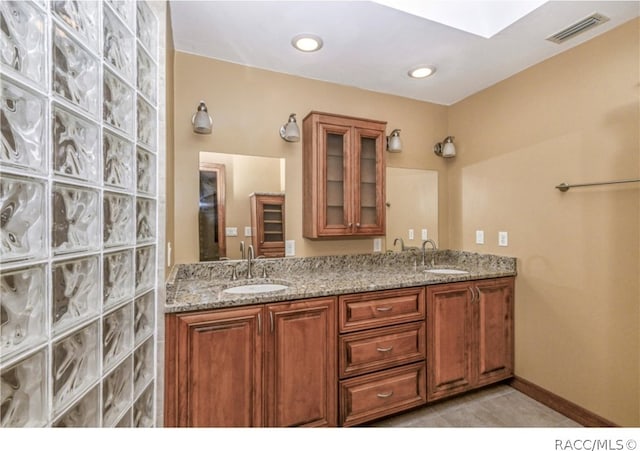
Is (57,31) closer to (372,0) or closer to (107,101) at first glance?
(107,101)

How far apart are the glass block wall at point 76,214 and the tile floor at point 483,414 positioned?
1.53 meters

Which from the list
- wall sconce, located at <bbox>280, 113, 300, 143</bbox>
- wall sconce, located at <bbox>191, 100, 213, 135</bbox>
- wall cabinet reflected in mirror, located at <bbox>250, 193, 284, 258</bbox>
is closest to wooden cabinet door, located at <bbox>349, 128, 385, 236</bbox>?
wall sconce, located at <bbox>280, 113, 300, 143</bbox>

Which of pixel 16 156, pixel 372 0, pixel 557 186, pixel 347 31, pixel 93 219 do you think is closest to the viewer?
pixel 16 156

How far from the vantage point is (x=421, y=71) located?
2.30 meters

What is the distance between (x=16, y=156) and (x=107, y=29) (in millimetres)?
575

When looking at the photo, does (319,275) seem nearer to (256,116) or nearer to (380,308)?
(380,308)

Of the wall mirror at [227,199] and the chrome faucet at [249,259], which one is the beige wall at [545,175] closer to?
the wall mirror at [227,199]

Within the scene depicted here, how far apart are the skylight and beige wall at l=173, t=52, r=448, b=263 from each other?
0.91m

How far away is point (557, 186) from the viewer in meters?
2.04

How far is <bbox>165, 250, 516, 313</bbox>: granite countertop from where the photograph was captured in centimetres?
155

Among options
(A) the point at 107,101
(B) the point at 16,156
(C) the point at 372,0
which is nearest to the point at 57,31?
(A) the point at 107,101

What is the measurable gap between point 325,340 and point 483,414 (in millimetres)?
1233

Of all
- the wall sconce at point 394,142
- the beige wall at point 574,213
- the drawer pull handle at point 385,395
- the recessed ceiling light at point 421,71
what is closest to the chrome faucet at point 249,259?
the drawer pull handle at point 385,395
